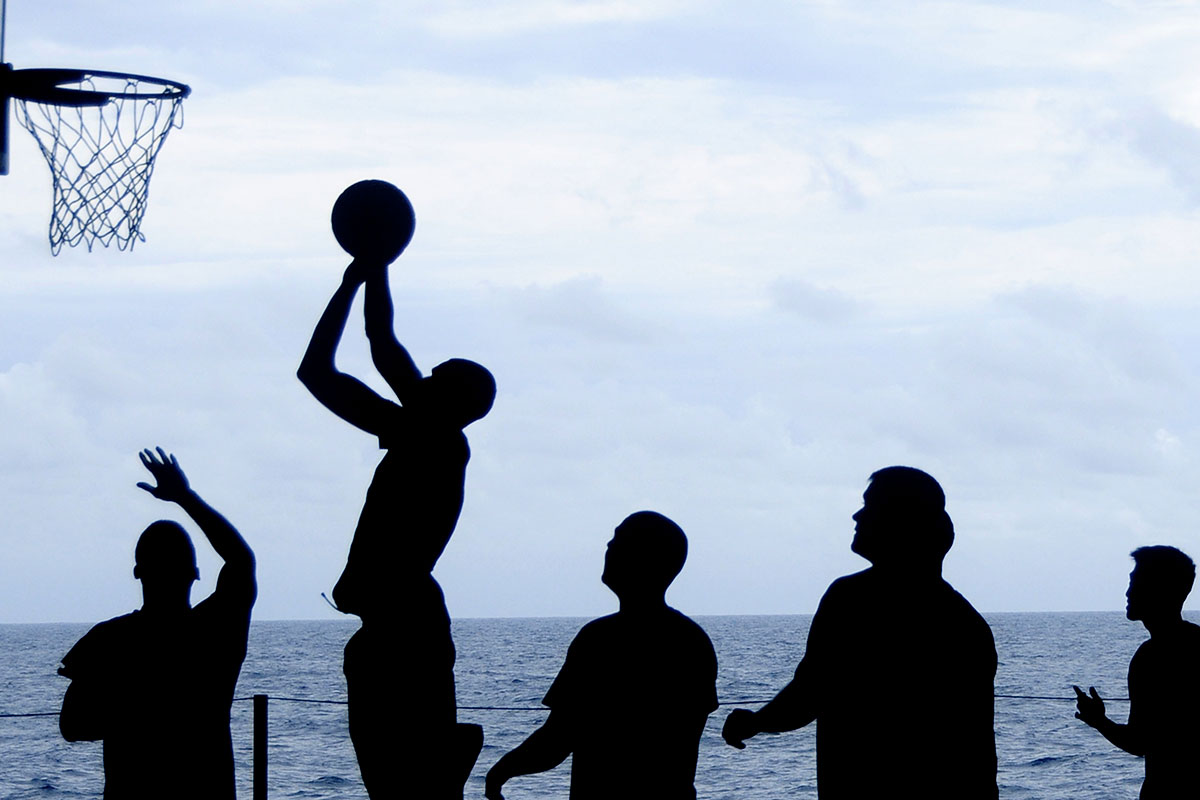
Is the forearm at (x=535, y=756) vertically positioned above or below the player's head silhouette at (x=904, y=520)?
below

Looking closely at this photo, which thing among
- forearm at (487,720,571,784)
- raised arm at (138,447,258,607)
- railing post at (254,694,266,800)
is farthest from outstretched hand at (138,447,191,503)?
railing post at (254,694,266,800)

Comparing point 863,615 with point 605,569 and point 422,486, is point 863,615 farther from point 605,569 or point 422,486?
point 422,486

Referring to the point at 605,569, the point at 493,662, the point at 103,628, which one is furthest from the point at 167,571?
the point at 493,662

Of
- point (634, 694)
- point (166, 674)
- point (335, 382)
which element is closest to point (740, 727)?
point (634, 694)

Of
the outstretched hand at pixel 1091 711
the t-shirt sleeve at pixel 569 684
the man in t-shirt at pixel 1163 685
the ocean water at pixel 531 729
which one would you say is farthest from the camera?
the ocean water at pixel 531 729

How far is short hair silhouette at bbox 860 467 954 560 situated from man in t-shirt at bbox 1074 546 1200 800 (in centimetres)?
121

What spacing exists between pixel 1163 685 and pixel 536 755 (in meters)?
2.04

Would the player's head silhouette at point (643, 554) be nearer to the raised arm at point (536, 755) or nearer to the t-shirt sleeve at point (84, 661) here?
the raised arm at point (536, 755)

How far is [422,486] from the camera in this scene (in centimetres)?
375

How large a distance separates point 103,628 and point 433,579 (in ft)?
2.84

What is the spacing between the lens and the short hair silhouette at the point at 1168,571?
15.8ft

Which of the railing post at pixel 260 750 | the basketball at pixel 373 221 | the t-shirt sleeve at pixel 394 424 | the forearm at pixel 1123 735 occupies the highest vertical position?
the basketball at pixel 373 221

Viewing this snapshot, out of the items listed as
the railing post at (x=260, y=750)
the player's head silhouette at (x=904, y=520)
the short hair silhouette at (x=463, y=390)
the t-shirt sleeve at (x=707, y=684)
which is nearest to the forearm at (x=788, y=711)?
the t-shirt sleeve at (x=707, y=684)

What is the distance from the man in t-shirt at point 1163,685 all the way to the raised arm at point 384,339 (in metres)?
2.27
